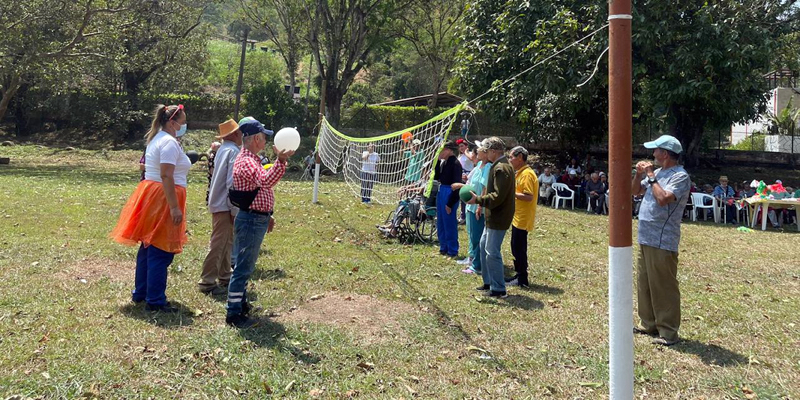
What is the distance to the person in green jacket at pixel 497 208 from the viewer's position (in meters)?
6.80

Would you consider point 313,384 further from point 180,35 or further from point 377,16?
point 180,35

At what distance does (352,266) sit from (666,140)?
4264 millimetres

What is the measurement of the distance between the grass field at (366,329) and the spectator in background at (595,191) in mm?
7266

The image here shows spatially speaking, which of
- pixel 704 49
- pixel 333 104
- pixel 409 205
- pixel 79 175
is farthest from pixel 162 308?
pixel 333 104

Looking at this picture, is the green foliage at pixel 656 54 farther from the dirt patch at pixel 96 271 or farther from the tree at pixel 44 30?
the tree at pixel 44 30

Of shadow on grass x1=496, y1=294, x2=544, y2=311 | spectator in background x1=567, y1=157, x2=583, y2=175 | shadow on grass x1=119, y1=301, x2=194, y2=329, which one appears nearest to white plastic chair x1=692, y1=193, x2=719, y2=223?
spectator in background x1=567, y1=157, x2=583, y2=175

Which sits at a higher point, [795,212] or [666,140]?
[666,140]

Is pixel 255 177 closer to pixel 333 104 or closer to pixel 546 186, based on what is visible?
pixel 546 186

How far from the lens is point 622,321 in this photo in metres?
3.11

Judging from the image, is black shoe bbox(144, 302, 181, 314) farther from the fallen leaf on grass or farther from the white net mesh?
the white net mesh

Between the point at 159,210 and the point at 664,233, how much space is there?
4.72 metres

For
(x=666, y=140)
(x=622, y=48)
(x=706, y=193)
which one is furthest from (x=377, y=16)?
(x=622, y=48)

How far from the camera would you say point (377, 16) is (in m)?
30.7

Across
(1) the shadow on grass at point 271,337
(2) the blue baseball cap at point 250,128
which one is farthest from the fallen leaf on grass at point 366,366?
(2) the blue baseball cap at point 250,128
